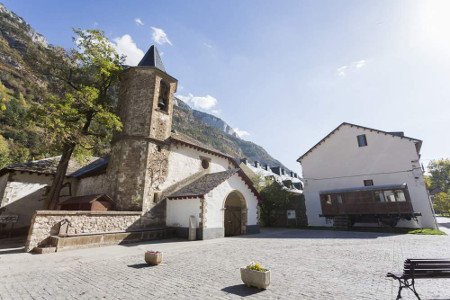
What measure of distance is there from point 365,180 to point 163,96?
22.1 m

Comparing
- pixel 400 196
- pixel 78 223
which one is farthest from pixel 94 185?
pixel 400 196

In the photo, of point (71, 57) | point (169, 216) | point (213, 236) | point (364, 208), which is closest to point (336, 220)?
point (364, 208)

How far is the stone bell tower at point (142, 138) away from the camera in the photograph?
17.0 m

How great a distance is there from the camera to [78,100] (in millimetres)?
17078

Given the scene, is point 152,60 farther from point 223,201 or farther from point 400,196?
point 400,196

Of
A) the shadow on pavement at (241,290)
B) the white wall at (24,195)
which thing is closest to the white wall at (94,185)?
the white wall at (24,195)

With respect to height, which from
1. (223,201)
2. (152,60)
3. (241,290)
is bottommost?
(241,290)

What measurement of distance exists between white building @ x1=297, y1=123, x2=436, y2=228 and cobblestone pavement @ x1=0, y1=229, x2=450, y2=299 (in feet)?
36.0

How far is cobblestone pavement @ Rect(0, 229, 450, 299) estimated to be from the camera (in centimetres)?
543

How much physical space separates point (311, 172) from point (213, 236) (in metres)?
16.3

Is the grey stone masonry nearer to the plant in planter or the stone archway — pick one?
the stone archway

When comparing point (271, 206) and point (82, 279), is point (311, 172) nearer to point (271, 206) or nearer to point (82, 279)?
point (271, 206)

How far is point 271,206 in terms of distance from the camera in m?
27.3

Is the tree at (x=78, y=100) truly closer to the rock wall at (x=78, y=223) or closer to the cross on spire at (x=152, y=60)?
the cross on spire at (x=152, y=60)
